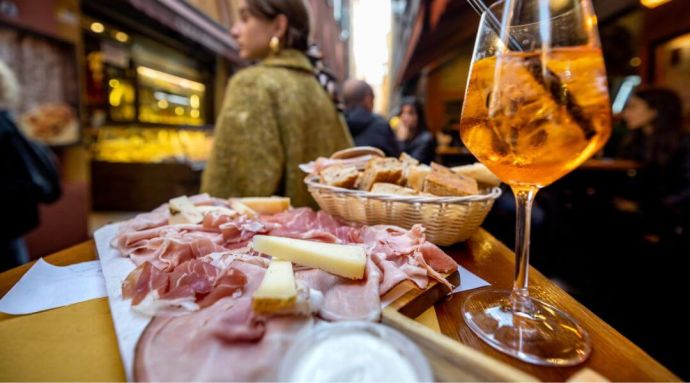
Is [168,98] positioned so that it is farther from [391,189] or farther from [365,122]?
[391,189]

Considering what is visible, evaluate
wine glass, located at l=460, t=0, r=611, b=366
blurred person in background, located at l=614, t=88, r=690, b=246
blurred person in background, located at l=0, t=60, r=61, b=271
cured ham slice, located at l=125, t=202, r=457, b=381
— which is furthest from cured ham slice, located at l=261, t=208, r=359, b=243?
blurred person in background, located at l=614, t=88, r=690, b=246

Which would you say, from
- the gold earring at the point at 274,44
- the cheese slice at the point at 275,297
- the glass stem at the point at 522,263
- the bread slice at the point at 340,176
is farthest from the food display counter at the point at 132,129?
the glass stem at the point at 522,263

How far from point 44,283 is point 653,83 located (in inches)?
281

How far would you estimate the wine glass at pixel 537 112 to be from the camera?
49cm

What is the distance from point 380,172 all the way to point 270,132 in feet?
2.88

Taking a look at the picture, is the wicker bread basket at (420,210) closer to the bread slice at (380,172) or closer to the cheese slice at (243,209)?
the bread slice at (380,172)

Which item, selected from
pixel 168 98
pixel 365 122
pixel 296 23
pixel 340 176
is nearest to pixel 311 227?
pixel 340 176

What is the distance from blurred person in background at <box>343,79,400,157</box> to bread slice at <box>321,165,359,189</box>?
108 centimetres

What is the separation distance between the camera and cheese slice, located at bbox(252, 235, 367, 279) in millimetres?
584

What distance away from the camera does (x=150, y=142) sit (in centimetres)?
497

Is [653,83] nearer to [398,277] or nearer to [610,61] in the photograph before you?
[610,61]

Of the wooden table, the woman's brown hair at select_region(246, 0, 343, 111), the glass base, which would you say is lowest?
the wooden table

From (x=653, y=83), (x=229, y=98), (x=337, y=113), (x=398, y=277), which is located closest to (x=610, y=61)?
(x=653, y=83)

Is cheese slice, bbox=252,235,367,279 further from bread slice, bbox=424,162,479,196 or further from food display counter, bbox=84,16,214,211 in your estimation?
food display counter, bbox=84,16,214,211
